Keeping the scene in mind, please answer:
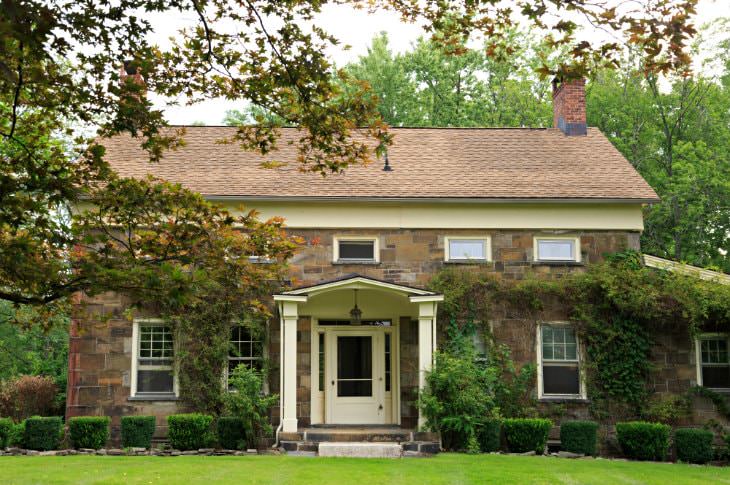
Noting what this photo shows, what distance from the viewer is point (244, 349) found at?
17.8 m

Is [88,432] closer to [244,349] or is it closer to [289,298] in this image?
[244,349]

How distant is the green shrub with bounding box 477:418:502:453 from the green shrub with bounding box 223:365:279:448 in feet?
12.7

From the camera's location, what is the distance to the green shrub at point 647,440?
15789 millimetres

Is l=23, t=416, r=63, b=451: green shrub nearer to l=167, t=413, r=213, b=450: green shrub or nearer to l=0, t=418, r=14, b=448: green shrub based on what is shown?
l=0, t=418, r=14, b=448: green shrub

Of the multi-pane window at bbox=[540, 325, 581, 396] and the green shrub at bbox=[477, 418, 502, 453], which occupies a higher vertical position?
the multi-pane window at bbox=[540, 325, 581, 396]

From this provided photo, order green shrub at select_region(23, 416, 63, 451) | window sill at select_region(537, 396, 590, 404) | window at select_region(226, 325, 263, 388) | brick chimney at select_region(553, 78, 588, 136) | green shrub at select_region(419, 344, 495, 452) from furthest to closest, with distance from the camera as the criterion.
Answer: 1. brick chimney at select_region(553, 78, 588, 136)
2. window at select_region(226, 325, 263, 388)
3. window sill at select_region(537, 396, 590, 404)
4. green shrub at select_region(23, 416, 63, 451)
5. green shrub at select_region(419, 344, 495, 452)

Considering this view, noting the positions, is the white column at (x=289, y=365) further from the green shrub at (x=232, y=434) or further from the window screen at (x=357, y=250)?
the window screen at (x=357, y=250)

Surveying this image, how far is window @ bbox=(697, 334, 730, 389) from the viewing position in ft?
58.2

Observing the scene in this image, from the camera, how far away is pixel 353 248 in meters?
18.0

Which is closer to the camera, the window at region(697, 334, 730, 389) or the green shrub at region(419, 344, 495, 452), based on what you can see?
the green shrub at region(419, 344, 495, 452)

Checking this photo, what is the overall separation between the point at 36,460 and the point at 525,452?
27.4 feet

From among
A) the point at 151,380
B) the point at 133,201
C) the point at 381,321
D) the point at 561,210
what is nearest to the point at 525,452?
the point at 381,321

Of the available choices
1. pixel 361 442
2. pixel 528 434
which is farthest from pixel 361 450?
pixel 528 434

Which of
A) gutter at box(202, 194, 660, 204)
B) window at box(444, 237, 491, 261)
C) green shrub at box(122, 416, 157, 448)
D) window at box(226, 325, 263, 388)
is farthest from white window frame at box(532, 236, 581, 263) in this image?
green shrub at box(122, 416, 157, 448)
